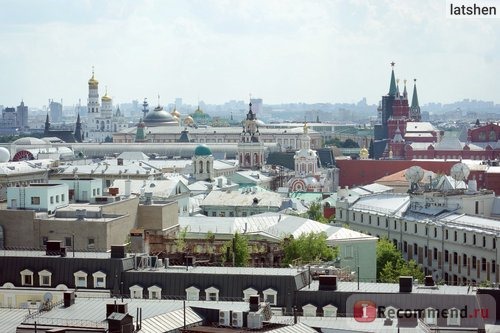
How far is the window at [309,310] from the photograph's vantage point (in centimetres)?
3711

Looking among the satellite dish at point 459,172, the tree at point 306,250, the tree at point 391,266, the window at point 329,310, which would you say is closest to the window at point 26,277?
the window at point 329,310

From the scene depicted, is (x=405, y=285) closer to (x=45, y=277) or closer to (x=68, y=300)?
(x=68, y=300)

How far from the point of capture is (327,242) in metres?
60.5

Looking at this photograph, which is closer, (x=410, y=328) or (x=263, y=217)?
(x=410, y=328)

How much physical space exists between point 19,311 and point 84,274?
7.50 meters

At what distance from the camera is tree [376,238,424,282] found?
2231 inches

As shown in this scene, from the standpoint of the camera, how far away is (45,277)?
43.1 metres

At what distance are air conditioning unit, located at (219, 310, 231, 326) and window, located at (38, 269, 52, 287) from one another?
1158cm

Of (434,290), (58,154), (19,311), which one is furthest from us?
(58,154)

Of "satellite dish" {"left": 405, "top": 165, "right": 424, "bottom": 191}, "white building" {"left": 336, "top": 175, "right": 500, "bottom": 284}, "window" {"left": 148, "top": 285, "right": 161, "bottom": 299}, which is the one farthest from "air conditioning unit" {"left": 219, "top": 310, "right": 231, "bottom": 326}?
"satellite dish" {"left": 405, "top": 165, "right": 424, "bottom": 191}

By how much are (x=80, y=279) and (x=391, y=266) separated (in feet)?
68.7

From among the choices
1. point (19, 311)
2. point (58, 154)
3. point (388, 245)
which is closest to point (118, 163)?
point (58, 154)

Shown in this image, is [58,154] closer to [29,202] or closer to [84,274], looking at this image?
[29,202]

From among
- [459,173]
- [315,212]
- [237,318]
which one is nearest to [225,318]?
[237,318]
